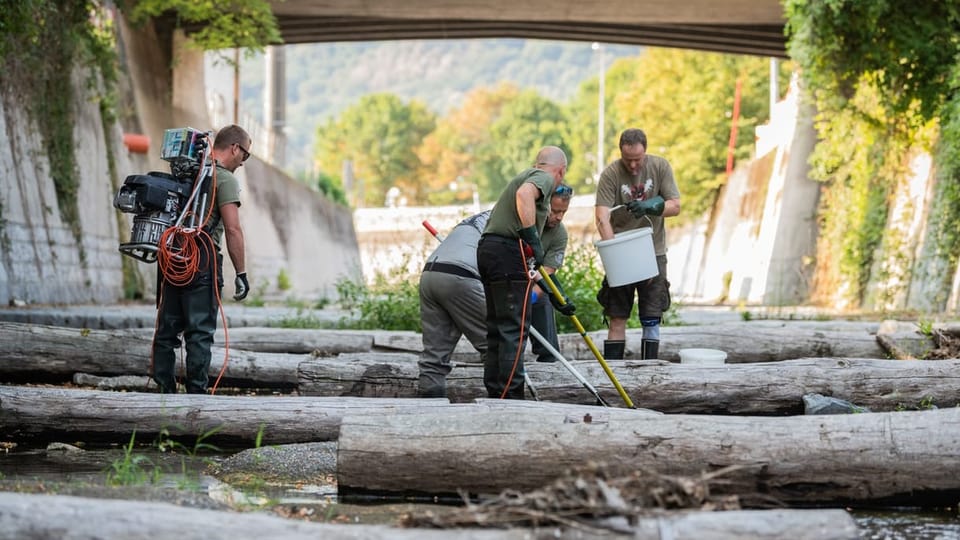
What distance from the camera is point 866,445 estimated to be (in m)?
5.13

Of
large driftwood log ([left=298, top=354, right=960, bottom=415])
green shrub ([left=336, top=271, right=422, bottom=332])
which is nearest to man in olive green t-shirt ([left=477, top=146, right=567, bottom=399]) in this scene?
large driftwood log ([left=298, top=354, right=960, bottom=415])

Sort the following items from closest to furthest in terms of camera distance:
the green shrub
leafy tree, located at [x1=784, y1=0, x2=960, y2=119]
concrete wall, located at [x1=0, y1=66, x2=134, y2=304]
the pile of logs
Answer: the pile of logs, the green shrub, concrete wall, located at [x1=0, y1=66, x2=134, y2=304], leafy tree, located at [x1=784, y1=0, x2=960, y2=119]

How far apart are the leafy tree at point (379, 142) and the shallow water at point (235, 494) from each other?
90799 millimetres

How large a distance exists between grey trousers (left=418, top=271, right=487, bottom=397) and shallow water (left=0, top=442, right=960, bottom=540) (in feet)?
5.54

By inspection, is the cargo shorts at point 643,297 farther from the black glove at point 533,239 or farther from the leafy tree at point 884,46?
the leafy tree at point 884,46

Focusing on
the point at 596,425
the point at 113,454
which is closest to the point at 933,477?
the point at 596,425

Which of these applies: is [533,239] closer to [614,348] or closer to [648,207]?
[648,207]

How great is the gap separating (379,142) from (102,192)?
275 ft

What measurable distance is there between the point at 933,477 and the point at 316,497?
8.98ft

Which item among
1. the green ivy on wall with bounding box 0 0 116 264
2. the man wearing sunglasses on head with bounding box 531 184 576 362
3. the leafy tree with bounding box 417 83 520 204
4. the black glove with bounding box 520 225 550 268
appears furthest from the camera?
the leafy tree with bounding box 417 83 520 204

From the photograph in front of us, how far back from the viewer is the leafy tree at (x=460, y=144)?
323ft

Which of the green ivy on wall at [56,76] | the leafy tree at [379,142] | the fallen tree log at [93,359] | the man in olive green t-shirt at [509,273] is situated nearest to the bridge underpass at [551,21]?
the green ivy on wall at [56,76]

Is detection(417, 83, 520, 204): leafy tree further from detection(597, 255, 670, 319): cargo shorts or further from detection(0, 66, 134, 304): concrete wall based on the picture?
detection(597, 255, 670, 319): cargo shorts

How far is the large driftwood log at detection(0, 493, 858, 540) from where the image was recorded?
12.6 feet
